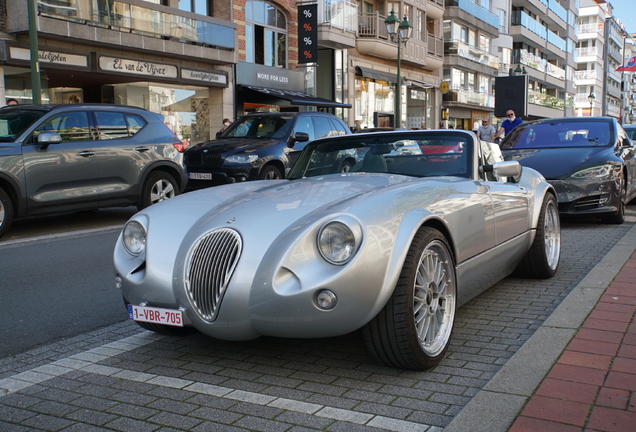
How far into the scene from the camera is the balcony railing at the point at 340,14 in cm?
2788

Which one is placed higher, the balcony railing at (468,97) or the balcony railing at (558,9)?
the balcony railing at (558,9)

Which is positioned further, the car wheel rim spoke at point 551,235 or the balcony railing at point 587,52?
the balcony railing at point 587,52

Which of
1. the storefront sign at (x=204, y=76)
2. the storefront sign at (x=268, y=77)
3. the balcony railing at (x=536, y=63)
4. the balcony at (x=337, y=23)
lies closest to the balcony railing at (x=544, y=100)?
the balcony railing at (x=536, y=63)

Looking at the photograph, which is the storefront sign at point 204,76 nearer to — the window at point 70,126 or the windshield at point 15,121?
the window at point 70,126

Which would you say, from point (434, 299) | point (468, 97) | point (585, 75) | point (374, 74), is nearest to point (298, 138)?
point (434, 299)

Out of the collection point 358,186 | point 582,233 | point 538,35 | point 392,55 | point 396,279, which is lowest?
point 582,233

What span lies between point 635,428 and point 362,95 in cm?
3078

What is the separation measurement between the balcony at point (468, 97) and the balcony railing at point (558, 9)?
21362 mm

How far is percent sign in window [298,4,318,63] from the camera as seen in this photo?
2659 cm

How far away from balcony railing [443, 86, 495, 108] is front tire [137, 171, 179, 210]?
113ft

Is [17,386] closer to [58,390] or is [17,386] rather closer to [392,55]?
[58,390]

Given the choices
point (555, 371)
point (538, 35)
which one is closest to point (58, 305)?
point (555, 371)

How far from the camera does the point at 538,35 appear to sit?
60969 mm

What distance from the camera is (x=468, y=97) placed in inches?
1777
